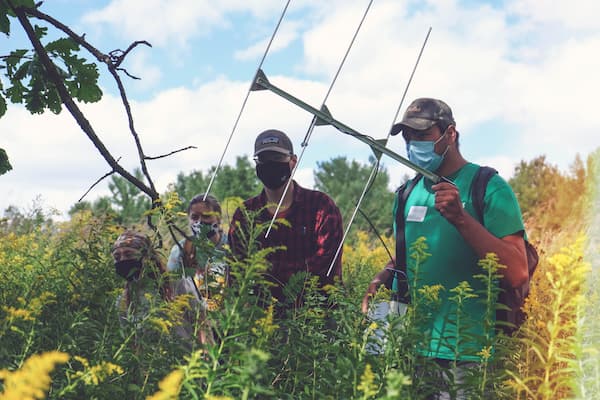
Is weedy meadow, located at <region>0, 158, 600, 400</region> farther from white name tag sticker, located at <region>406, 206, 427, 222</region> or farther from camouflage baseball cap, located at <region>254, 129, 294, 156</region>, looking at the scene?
camouflage baseball cap, located at <region>254, 129, 294, 156</region>

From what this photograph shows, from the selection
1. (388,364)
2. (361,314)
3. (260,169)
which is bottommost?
(388,364)

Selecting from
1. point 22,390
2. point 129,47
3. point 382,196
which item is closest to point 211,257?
point 129,47

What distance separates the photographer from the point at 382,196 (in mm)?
35031

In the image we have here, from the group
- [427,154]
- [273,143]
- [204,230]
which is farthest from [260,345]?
[273,143]

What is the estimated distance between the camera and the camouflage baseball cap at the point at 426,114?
363 cm

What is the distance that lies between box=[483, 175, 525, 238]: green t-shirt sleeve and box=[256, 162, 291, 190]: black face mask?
5.60ft

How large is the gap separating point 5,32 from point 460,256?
110 inches

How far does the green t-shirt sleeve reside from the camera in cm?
325

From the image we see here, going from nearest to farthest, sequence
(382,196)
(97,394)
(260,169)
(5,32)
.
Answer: (97,394)
(5,32)
(260,169)
(382,196)

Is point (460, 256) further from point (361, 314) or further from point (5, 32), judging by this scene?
point (5, 32)

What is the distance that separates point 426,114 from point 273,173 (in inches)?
54.0

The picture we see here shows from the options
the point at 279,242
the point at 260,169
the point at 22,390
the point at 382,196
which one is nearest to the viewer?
the point at 22,390

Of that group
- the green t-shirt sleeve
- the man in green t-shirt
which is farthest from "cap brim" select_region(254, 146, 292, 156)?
the green t-shirt sleeve

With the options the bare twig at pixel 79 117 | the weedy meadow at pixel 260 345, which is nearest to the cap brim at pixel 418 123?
the weedy meadow at pixel 260 345
